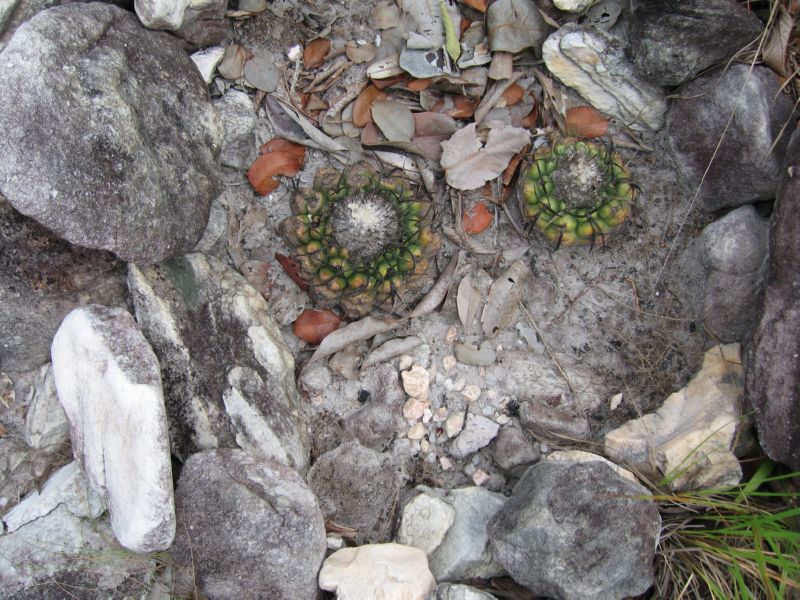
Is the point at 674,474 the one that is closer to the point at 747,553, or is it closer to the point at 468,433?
the point at 747,553

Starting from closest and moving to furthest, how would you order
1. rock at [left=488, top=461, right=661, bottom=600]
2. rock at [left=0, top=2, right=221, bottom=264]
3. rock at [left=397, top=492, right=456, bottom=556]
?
rock at [left=0, top=2, right=221, bottom=264]
rock at [left=488, top=461, right=661, bottom=600]
rock at [left=397, top=492, right=456, bottom=556]

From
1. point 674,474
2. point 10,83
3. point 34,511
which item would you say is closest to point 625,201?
point 674,474

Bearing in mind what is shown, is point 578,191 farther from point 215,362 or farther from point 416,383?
point 215,362

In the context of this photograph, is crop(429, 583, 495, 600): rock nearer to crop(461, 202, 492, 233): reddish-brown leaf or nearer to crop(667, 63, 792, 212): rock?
crop(461, 202, 492, 233): reddish-brown leaf

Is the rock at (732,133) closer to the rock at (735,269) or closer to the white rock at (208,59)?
the rock at (735,269)

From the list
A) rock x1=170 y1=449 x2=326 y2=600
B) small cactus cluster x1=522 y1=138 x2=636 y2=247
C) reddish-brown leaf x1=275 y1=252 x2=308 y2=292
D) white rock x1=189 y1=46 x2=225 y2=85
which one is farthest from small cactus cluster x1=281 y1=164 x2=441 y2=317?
rock x1=170 y1=449 x2=326 y2=600

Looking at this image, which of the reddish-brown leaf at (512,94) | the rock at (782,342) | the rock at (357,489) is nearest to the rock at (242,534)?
the rock at (357,489)

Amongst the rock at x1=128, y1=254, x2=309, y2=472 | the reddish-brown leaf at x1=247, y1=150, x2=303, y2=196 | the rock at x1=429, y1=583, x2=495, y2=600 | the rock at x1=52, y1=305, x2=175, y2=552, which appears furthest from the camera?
the reddish-brown leaf at x1=247, y1=150, x2=303, y2=196
